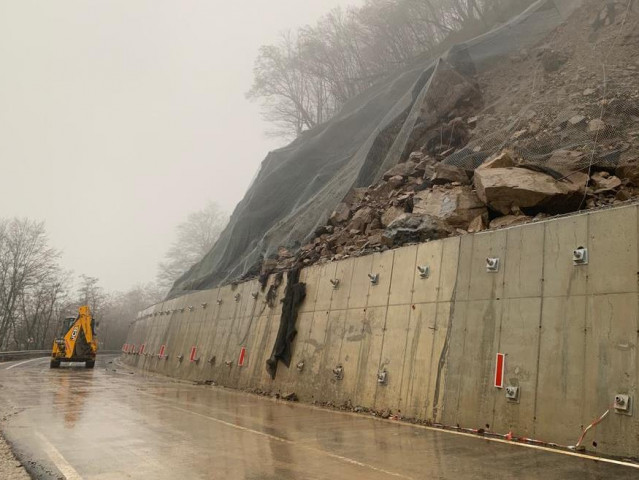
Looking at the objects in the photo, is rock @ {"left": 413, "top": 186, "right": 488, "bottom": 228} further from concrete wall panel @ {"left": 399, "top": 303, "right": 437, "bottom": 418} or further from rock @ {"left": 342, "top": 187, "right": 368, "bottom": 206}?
rock @ {"left": 342, "top": 187, "right": 368, "bottom": 206}

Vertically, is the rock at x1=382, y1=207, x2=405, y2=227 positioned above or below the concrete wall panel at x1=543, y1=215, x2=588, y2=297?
above

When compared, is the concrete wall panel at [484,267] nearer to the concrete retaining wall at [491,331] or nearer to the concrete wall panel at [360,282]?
the concrete retaining wall at [491,331]

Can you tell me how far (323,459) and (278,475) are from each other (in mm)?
1032

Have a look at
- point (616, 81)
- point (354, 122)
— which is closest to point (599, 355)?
point (616, 81)

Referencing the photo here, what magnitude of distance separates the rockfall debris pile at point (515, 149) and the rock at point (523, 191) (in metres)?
0.02

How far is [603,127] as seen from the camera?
12.2m

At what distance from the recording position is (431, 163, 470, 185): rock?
1394 cm

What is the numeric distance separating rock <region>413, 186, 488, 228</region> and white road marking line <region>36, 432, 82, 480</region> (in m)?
9.82

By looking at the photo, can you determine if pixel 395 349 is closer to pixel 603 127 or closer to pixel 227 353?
pixel 603 127

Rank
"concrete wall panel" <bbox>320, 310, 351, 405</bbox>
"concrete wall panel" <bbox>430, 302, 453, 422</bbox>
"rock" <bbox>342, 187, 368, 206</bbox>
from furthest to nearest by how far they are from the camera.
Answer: "rock" <bbox>342, 187, 368, 206</bbox> → "concrete wall panel" <bbox>320, 310, 351, 405</bbox> → "concrete wall panel" <bbox>430, 302, 453, 422</bbox>

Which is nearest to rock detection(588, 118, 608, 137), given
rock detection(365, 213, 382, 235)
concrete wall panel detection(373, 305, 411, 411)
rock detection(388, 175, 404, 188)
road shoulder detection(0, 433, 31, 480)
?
rock detection(388, 175, 404, 188)

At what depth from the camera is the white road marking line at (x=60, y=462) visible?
5.06 metres

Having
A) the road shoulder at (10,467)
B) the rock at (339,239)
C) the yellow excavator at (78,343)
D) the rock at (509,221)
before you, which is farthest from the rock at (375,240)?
the yellow excavator at (78,343)

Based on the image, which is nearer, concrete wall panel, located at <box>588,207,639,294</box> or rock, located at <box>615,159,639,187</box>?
concrete wall panel, located at <box>588,207,639,294</box>
